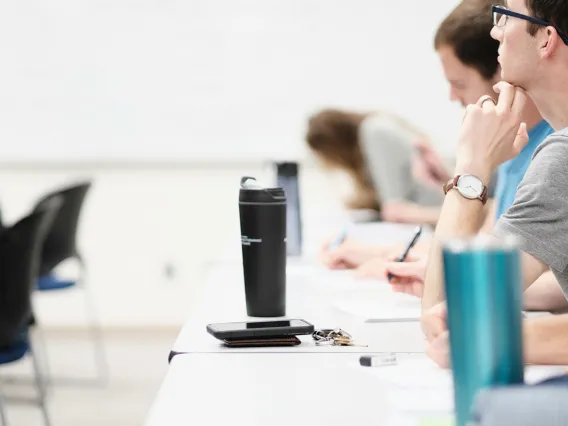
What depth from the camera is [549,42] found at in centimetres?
150

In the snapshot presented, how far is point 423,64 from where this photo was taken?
5.01 m

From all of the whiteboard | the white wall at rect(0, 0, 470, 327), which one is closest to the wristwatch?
the white wall at rect(0, 0, 470, 327)

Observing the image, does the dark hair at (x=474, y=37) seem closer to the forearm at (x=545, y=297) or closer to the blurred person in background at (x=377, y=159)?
the forearm at (x=545, y=297)

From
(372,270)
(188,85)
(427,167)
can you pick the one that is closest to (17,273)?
(372,270)

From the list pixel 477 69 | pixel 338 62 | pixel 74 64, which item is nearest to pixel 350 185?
pixel 338 62

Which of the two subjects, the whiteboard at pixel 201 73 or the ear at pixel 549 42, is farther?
the whiteboard at pixel 201 73

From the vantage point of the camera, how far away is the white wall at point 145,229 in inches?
200

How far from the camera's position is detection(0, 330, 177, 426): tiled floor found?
3723 millimetres

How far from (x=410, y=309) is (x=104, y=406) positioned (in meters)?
2.42

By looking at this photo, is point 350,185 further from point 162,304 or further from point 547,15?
point 547,15

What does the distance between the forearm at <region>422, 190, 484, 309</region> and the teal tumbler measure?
836mm

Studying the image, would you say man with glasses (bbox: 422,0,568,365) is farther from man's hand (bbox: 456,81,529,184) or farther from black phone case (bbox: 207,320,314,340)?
black phone case (bbox: 207,320,314,340)

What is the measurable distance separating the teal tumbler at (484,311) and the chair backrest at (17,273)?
2.18 metres

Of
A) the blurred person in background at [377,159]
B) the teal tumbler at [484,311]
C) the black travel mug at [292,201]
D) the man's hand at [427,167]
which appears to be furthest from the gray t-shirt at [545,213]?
the man's hand at [427,167]
